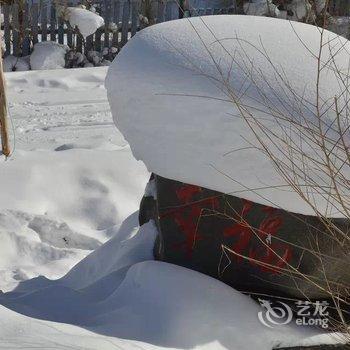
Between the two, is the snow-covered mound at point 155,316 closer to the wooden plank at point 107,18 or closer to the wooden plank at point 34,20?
the wooden plank at point 34,20

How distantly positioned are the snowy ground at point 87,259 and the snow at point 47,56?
2.80 m

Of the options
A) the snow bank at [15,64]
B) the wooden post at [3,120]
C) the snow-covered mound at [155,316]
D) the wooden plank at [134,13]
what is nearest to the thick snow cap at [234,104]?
the snow-covered mound at [155,316]

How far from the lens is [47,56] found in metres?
12.8

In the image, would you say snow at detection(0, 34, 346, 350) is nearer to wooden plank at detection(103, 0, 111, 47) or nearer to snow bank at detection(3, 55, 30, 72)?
snow bank at detection(3, 55, 30, 72)

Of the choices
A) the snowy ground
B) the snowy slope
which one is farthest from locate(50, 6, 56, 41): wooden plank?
the snowy slope

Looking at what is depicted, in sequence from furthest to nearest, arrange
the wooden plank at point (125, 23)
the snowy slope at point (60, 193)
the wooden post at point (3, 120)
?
the wooden plank at point (125, 23) < the wooden post at point (3, 120) < the snowy slope at point (60, 193)

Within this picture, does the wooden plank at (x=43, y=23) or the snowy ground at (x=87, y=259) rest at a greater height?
the snowy ground at (x=87, y=259)

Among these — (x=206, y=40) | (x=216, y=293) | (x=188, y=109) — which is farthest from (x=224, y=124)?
(x=216, y=293)

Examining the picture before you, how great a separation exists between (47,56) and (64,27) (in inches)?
43.9

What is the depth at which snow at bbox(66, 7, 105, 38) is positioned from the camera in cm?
1281

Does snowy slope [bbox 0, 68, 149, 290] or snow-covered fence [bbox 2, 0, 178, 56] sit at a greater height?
snowy slope [bbox 0, 68, 149, 290]

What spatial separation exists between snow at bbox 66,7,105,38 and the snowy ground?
3.15 m

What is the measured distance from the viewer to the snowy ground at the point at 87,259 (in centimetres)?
300

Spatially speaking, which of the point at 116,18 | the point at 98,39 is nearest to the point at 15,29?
the point at 98,39
